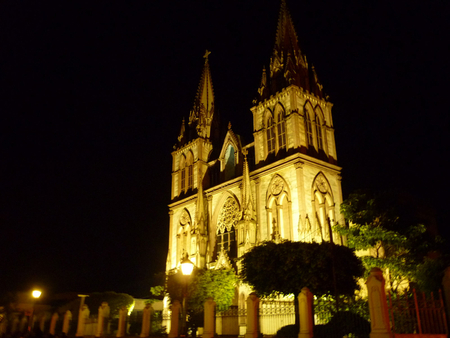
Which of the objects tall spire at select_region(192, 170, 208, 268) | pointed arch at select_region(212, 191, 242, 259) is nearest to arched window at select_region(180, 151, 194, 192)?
tall spire at select_region(192, 170, 208, 268)

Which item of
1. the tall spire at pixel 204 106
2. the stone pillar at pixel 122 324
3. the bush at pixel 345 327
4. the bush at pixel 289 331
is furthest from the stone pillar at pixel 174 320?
the tall spire at pixel 204 106

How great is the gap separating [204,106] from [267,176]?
58.9 feet

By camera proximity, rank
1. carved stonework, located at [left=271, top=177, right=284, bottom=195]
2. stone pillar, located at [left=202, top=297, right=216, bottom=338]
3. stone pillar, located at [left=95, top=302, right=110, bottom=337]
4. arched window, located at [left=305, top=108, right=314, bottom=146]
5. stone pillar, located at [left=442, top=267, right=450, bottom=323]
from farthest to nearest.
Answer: arched window, located at [left=305, top=108, right=314, bottom=146] < carved stonework, located at [left=271, top=177, right=284, bottom=195] < stone pillar, located at [left=95, top=302, right=110, bottom=337] < stone pillar, located at [left=202, top=297, right=216, bottom=338] < stone pillar, located at [left=442, top=267, right=450, bottom=323]

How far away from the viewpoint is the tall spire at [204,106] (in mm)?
50756

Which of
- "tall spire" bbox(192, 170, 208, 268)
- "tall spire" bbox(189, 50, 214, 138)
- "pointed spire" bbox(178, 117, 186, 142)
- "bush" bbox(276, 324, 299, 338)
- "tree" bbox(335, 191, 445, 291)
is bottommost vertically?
"bush" bbox(276, 324, 299, 338)

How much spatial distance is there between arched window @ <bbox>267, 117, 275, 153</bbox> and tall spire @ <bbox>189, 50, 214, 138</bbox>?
35.5ft

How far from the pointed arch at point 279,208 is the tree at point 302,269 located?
9032mm

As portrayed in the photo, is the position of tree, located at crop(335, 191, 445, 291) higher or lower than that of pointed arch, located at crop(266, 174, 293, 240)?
lower

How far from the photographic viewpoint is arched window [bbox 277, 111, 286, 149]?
39.2 meters

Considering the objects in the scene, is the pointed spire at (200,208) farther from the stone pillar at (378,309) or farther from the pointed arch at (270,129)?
the stone pillar at (378,309)

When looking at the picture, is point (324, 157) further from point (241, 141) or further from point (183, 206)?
point (183, 206)

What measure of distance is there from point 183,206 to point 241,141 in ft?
28.6

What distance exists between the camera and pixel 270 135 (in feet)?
133

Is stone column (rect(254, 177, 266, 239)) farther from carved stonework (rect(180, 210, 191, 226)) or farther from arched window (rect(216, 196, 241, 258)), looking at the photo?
carved stonework (rect(180, 210, 191, 226))
